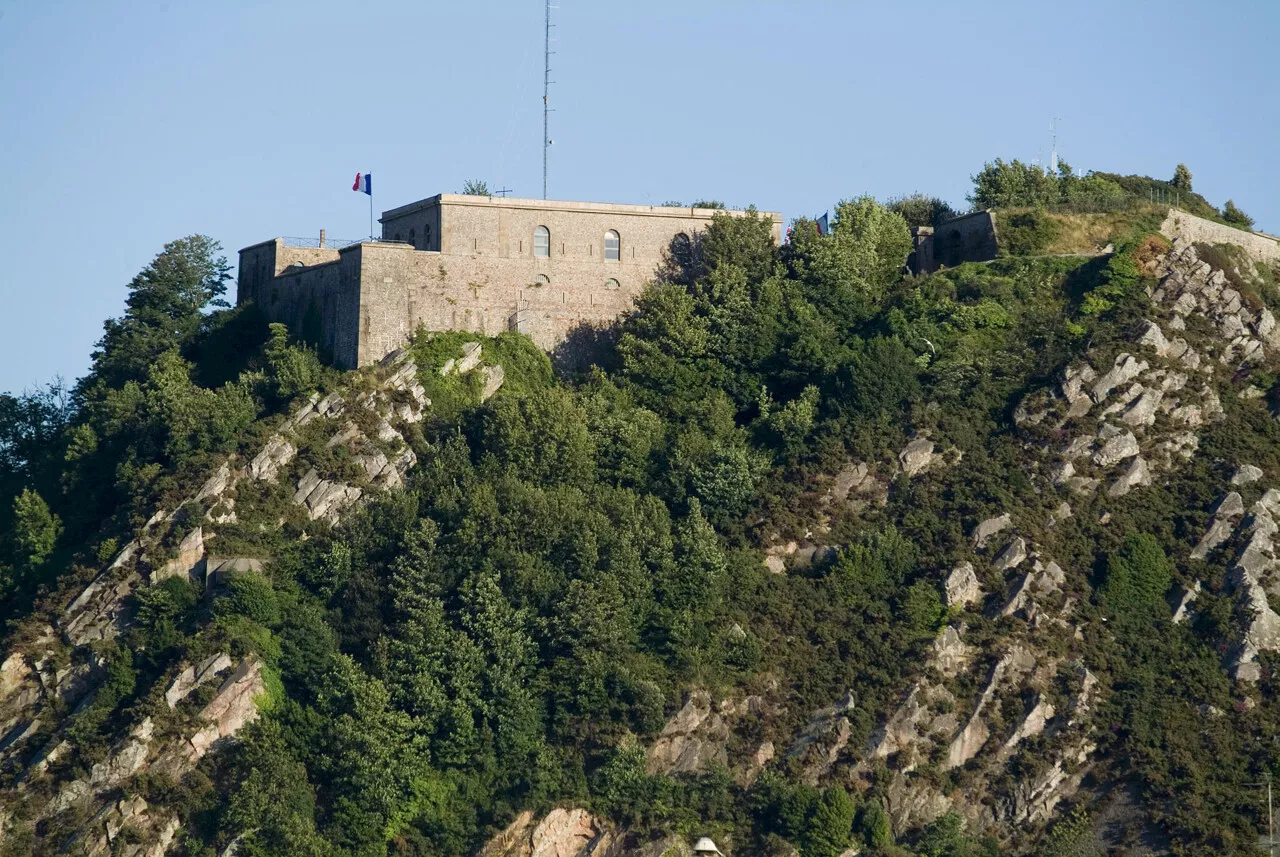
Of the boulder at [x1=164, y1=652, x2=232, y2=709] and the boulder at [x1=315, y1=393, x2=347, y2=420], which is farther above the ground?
the boulder at [x1=315, y1=393, x2=347, y2=420]

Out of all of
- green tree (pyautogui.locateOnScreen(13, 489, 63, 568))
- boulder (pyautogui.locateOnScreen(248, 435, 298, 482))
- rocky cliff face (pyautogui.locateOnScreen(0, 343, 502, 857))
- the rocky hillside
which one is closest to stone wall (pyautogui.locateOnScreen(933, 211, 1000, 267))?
the rocky hillside

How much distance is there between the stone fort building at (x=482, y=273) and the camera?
8738cm

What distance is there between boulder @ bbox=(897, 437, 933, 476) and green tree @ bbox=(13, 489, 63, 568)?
91.6 ft

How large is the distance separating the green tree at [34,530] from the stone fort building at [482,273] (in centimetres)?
1099

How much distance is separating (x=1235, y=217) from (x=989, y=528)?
25743 millimetres

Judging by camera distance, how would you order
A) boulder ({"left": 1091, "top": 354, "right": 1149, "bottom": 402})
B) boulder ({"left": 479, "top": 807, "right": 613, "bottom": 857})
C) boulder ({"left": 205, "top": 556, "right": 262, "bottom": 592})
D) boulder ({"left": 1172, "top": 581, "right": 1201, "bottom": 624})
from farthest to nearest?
boulder ({"left": 1091, "top": 354, "right": 1149, "bottom": 402}) < boulder ({"left": 205, "top": 556, "right": 262, "bottom": 592}) < boulder ({"left": 1172, "top": 581, "right": 1201, "bottom": 624}) < boulder ({"left": 479, "top": 807, "right": 613, "bottom": 857})

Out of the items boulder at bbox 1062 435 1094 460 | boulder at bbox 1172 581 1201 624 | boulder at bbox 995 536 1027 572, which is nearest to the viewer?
boulder at bbox 1172 581 1201 624

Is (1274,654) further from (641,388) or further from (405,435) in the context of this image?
(405,435)

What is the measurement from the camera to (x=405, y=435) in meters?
83.7

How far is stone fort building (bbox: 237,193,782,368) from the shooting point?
87.4 m

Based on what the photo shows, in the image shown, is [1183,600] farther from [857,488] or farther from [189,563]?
[189,563]

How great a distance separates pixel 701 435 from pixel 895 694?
12.8m

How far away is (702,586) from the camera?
252ft

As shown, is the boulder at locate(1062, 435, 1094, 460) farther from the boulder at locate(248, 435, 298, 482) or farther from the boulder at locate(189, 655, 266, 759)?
the boulder at locate(189, 655, 266, 759)
